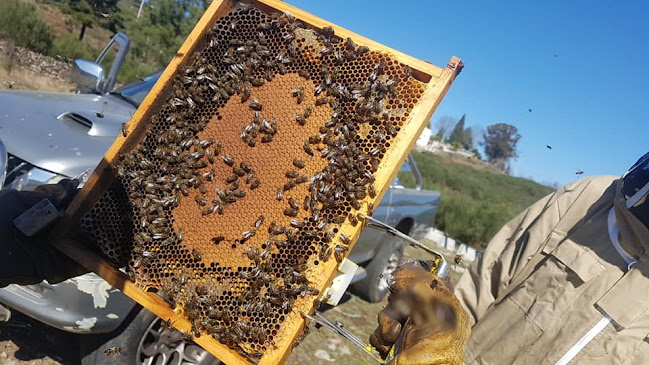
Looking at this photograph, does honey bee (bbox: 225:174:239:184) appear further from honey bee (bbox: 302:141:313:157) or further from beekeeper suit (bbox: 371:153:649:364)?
beekeeper suit (bbox: 371:153:649:364)

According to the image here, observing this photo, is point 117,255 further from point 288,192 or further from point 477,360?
point 477,360

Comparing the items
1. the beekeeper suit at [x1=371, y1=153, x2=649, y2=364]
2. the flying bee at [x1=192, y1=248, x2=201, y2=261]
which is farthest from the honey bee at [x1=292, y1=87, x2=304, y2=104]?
the beekeeper suit at [x1=371, y1=153, x2=649, y2=364]

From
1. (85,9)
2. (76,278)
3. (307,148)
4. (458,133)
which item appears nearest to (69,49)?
(85,9)

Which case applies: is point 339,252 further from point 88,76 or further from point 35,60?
point 35,60

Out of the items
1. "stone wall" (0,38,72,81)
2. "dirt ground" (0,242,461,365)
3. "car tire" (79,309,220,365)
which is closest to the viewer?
"car tire" (79,309,220,365)

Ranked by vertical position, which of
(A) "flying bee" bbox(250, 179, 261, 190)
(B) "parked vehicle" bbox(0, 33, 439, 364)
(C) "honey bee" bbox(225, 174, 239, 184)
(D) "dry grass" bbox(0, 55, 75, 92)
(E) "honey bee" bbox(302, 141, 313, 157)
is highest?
(E) "honey bee" bbox(302, 141, 313, 157)

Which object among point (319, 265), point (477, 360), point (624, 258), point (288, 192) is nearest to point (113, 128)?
point (288, 192)

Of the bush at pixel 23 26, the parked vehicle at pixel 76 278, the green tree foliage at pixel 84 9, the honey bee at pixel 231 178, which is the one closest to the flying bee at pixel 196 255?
the honey bee at pixel 231 178

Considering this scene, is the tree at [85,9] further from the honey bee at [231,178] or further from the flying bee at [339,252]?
the flying bee at [339,252]
